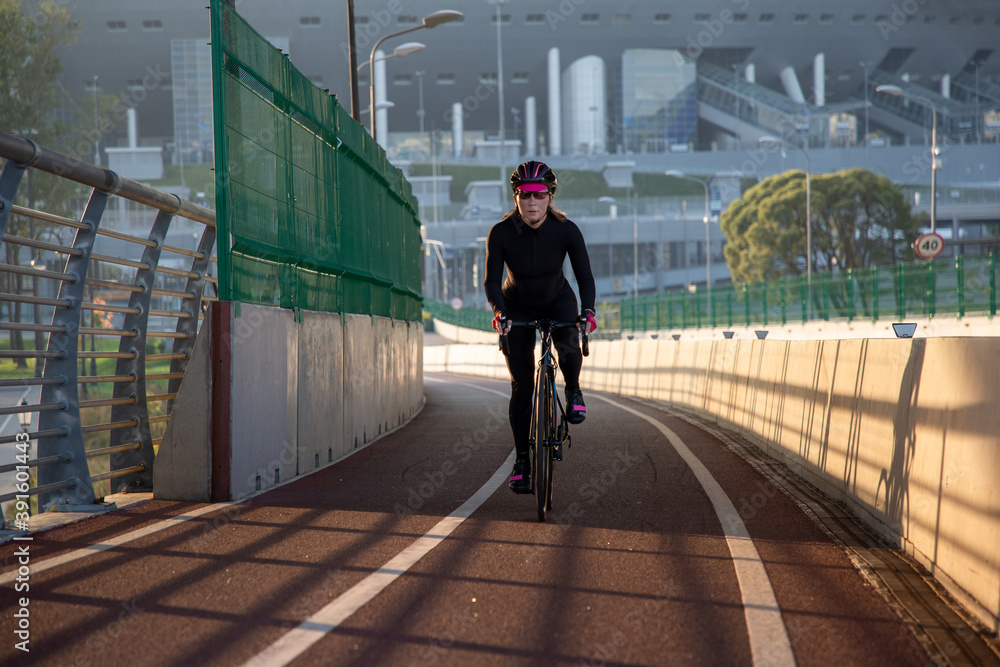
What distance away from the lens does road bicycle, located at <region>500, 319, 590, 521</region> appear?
6.16 meters

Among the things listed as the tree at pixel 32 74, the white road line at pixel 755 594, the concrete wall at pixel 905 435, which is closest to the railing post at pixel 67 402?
the white road line at pixel 755 594

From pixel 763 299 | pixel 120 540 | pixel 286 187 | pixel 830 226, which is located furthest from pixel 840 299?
pixel 120 540

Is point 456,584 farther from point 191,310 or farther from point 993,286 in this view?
point 993,286

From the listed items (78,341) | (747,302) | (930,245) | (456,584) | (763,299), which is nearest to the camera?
(456,584)

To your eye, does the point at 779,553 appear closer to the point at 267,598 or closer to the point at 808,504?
the point at 808,504

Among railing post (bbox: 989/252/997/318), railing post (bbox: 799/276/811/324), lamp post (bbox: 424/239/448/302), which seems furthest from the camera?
lamp post (bbox: 424/239/448/302)

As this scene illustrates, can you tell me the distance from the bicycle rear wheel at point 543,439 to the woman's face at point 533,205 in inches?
38.8

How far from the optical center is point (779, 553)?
207 inches

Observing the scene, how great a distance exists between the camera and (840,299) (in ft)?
116

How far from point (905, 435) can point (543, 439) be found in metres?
2.09

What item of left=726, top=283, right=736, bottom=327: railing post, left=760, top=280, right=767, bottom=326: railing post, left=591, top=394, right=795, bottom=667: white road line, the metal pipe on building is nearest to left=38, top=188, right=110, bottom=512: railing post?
left=591, top=394, right=795, bottom=667: white road line

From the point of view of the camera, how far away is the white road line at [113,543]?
4777 millimetres

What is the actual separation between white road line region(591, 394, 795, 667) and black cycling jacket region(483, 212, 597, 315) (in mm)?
1672

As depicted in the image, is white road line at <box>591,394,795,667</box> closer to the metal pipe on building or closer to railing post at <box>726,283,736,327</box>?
railing post at <box>726,283,736,327</box>
